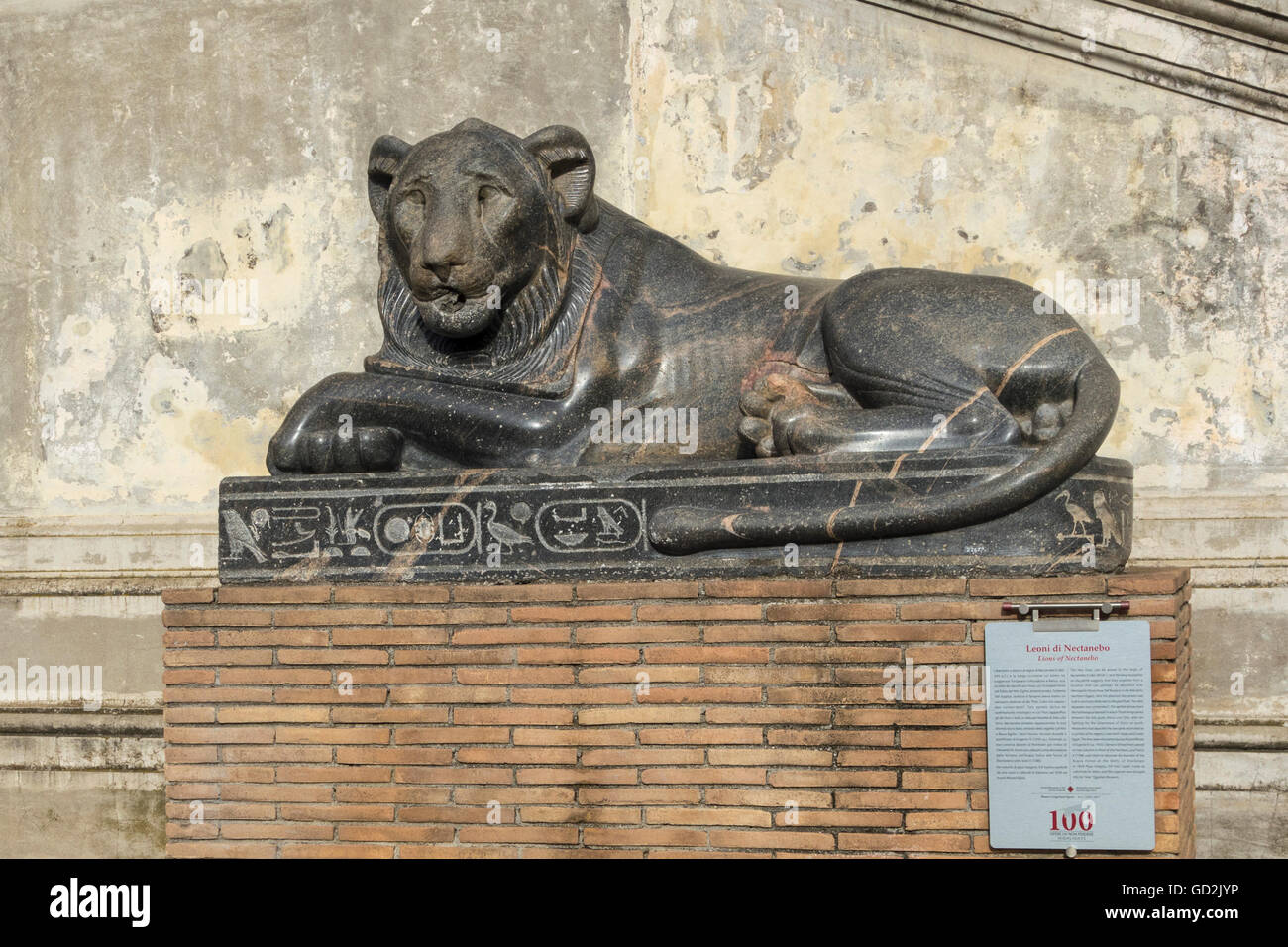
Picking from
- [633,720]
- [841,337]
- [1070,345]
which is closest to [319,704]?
[633,720]

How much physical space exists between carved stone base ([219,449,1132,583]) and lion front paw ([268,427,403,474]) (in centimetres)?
16

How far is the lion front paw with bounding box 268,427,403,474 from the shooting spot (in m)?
4.73

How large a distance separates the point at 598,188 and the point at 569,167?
1.91 meters

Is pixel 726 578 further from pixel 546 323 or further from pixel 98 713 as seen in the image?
pixel 98 713

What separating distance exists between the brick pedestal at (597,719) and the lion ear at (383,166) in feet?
4.90

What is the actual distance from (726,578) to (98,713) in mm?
3939

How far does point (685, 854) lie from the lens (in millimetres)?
4238

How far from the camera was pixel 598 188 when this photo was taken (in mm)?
6875

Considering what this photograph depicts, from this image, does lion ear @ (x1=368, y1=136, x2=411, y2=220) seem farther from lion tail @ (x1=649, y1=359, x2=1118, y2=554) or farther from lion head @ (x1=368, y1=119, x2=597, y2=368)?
lion tail @ (x1=649, y1=359, x2=1118, y2=554)

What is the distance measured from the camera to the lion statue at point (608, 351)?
4.55 m
